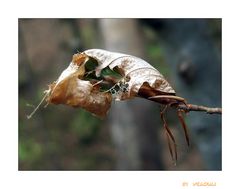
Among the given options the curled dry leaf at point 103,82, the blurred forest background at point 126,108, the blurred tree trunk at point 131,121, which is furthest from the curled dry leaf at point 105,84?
the blurred tree trunk at point 131,121

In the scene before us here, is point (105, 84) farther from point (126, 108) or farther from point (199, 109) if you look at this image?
point (126, 108)

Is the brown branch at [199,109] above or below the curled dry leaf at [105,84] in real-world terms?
below

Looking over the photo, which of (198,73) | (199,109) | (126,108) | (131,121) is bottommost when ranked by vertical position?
(131,121)

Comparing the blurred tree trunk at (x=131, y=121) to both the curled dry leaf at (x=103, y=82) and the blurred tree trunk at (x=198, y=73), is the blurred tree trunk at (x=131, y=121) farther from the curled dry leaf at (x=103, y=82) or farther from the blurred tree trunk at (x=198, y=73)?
the curled dry leaf at (x=103, y=82)

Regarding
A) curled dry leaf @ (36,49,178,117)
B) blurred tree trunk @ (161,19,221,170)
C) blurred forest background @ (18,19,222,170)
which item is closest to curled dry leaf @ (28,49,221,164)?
curled dry leaf @ (36,49,178,117)

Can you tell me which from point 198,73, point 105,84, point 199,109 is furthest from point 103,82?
A: point 198,73

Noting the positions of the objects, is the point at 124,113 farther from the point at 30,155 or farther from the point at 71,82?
the point at 71,82
